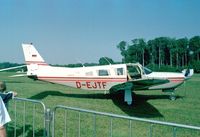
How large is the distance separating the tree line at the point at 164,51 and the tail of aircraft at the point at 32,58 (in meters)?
101

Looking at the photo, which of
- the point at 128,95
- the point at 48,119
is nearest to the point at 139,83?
the point at 128,95

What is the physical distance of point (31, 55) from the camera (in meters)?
19.8

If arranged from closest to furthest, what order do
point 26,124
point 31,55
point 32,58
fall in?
point 26,124 < point 32,58 < point 31,55

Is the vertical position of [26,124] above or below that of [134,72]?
below

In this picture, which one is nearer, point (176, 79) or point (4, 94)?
→ point (4, 94)

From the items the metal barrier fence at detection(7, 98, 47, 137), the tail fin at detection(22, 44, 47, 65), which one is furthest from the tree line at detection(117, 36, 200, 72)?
the metal barrier fence at detection(7, 98, 47, 137)

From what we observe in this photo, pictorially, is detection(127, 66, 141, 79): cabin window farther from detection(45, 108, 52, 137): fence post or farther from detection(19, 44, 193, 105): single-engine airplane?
detection(45, 108, 52, 137): fence post

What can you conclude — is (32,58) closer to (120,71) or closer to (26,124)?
(120,71)

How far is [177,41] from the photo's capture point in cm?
12344

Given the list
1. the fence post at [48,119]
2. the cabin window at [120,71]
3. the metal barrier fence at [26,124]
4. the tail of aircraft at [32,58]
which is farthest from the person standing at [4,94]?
the tail of aircraft at [32,58]

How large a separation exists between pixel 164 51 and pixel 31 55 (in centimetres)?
10942

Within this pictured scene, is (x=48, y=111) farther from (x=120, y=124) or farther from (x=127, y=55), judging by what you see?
(x=127, y=55)

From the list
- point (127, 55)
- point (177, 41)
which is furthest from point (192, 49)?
point (127, 55)

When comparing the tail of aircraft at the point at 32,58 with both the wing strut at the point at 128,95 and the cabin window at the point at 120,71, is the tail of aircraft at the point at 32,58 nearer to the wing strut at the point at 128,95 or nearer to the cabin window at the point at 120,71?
the cabin window at the point at 120,71
